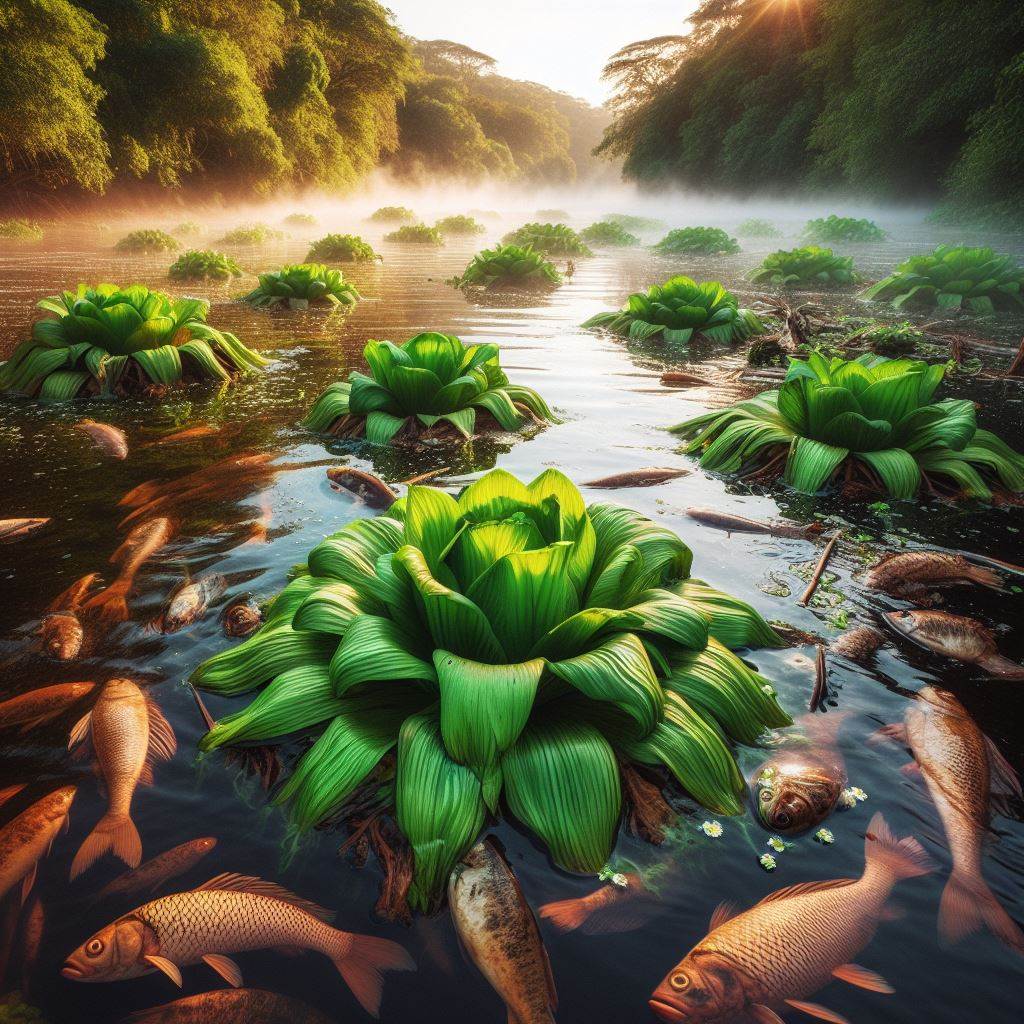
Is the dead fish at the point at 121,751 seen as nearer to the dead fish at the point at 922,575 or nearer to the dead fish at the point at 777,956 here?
the dead fish at the point at 777,956

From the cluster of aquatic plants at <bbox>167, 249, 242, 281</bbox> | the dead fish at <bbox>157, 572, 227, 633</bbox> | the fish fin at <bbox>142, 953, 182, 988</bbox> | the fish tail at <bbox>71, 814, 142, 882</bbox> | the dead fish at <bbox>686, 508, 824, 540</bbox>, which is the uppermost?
the fish fin at <bbox>142, 953, 182, 988</bbox>

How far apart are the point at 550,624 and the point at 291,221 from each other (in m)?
36.3

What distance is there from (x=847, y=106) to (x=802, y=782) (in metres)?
31.6

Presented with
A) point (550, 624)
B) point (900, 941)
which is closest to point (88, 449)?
point (550, 624)

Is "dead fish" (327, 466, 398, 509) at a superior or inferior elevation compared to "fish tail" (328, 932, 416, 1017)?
inferior

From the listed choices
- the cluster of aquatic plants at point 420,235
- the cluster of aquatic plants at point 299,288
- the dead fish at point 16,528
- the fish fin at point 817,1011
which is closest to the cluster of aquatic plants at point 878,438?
the fish fin at point 817,1011

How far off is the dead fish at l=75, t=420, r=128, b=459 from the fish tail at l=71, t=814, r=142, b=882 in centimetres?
293

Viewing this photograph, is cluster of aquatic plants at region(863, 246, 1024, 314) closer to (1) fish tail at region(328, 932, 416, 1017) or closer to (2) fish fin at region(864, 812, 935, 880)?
(2) fish fin at region(864, 812, 935, 880)

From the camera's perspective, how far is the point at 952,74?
2067 centimetres

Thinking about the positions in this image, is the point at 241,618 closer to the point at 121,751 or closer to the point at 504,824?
the point at 121,751

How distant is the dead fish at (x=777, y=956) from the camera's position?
1.17 meters

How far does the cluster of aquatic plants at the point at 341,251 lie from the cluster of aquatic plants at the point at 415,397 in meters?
14.7

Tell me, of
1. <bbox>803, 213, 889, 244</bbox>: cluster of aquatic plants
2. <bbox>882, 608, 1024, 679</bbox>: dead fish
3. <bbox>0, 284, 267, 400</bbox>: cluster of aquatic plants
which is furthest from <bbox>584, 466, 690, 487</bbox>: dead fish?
<bbox>803, 213, 889, 244</bbox>: cluster of aquatic plants

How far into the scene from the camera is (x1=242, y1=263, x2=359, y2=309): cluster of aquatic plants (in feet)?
31.9
